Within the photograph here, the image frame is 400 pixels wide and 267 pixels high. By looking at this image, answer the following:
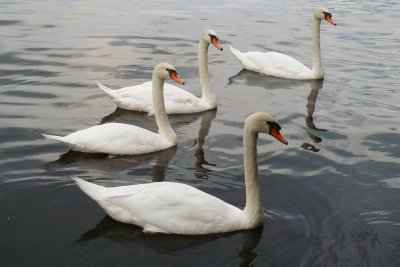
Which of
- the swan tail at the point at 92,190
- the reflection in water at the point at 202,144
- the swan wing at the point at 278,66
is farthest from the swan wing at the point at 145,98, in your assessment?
the swan tail at the point at 92,190

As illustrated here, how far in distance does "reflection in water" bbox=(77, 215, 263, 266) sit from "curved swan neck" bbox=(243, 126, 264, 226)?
199mm

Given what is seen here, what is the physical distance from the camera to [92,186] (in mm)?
7070

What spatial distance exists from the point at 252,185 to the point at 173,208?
1.04m

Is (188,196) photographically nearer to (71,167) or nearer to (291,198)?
(291,198)

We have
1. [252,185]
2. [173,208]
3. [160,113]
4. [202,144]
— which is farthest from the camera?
[202,144]

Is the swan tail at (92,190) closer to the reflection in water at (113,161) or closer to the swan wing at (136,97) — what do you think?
the reflection in water at (113,161)

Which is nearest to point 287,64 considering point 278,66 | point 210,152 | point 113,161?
point 278,66

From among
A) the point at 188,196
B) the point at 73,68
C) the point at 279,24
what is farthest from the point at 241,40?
the point at 188,196

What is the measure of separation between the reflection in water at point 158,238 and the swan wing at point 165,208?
72mm

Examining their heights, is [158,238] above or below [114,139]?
below

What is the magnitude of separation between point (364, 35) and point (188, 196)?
1804 cm

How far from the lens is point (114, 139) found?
941 centimetres

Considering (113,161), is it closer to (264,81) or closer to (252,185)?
(252,185)

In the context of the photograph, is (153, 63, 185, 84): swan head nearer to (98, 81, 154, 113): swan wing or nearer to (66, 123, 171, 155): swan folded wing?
(66, 123, 171, 155): swan folded wing
